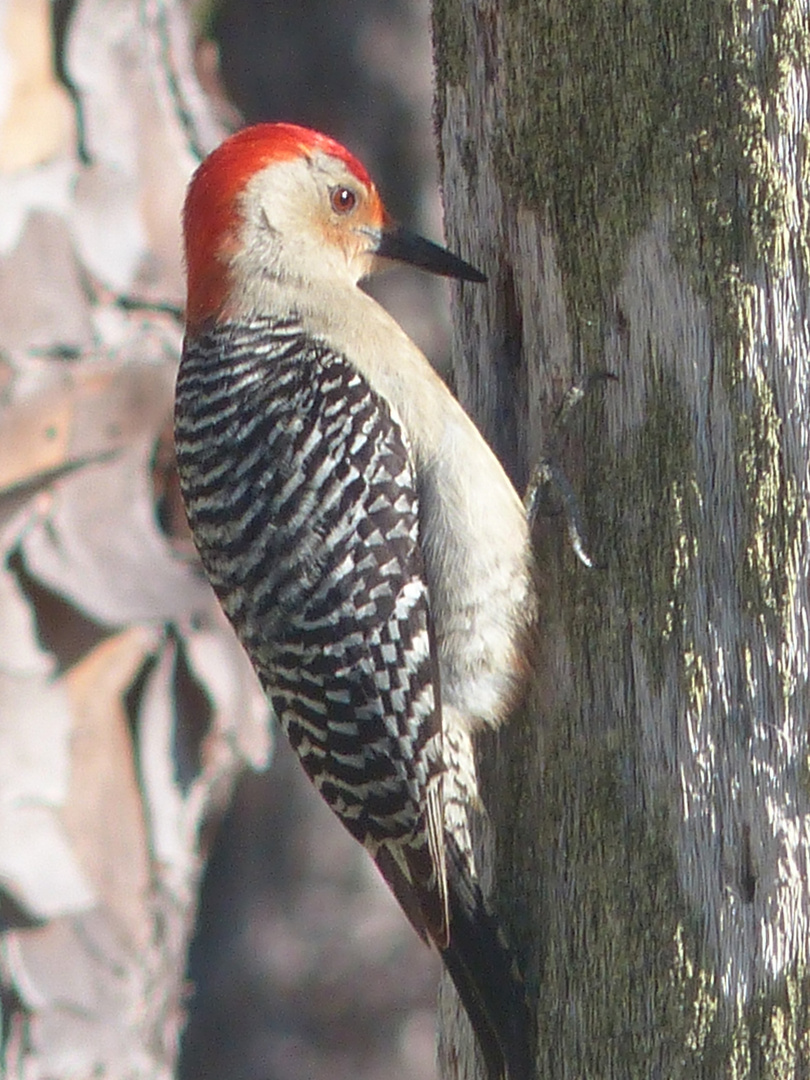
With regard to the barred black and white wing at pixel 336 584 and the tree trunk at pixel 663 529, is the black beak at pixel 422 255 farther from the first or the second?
the barred black and white wing at pixel 336 584

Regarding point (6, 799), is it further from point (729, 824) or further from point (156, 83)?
point (729, 824)

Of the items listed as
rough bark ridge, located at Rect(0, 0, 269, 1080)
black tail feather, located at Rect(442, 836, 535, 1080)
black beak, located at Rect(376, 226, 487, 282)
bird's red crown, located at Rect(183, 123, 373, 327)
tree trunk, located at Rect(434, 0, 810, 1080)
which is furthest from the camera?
rough bark ridge, located at Rect(0, 0, 269, 1080)

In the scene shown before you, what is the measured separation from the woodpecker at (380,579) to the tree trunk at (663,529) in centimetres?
10

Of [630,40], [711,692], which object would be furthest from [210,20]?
[711,692]

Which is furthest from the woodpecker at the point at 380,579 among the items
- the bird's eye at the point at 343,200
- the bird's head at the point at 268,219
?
the bird's eye at the point at 343,200

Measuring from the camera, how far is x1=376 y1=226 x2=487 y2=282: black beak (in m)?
3.52

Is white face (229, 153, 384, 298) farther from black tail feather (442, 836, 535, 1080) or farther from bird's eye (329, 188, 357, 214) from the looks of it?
black tail feather (442, 836, 535, 1080)

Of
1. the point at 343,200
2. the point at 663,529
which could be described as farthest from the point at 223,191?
the point at 663,529

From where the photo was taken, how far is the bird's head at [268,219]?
3.98 metres

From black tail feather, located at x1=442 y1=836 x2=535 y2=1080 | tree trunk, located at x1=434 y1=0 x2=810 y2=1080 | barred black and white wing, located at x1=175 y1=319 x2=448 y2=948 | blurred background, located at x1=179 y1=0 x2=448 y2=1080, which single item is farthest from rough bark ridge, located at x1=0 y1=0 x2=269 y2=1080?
black tail feather, located at x1=442 y1=836 x2=535 y2=1080

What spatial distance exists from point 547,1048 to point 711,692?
79 cm

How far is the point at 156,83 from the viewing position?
6047 mm

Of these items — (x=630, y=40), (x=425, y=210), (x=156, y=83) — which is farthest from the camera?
(x=425, y=210)

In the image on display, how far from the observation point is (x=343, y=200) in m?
4.11
